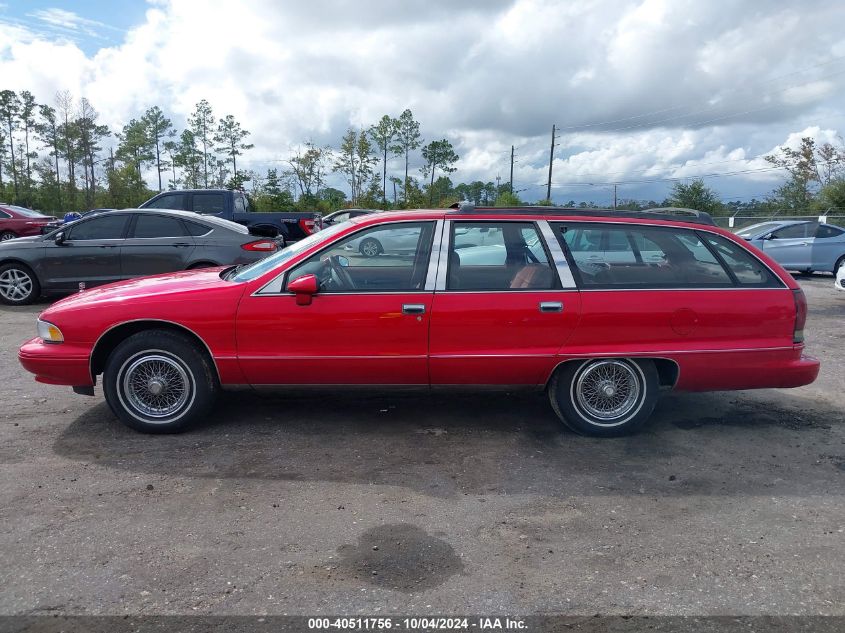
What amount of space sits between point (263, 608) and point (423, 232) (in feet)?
8.86

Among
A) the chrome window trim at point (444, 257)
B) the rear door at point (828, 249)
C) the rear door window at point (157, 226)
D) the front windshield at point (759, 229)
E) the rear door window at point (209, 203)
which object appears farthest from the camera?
the front windshield at point (759, 229)

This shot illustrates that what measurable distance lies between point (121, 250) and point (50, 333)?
5474 mm

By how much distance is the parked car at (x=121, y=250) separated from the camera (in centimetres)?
941

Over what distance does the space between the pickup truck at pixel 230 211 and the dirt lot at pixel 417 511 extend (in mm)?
8933

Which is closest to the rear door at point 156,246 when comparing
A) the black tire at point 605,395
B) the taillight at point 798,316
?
the black tire at point 605,395

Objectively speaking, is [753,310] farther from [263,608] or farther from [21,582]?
[21,582]

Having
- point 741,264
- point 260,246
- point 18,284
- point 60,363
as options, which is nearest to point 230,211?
point 18,284

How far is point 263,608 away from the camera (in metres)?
2.68

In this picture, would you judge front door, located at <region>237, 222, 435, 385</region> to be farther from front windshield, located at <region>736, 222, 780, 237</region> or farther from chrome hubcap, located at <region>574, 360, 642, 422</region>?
front windshield, located at <region>736, 222, 780, 237</region>

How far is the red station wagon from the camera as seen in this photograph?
437cm

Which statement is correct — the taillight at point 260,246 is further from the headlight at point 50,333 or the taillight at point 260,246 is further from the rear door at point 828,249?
the rear door at point 828,249

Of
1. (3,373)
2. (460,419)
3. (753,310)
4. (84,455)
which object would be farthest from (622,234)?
(3,373)

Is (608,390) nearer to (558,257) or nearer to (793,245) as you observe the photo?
(558,257)

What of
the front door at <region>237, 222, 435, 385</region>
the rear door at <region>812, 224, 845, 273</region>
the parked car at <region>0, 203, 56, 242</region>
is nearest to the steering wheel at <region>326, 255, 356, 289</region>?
the front door at <region>237, 222, 435, 385</region>
